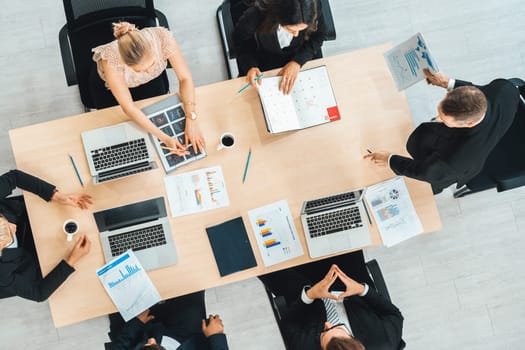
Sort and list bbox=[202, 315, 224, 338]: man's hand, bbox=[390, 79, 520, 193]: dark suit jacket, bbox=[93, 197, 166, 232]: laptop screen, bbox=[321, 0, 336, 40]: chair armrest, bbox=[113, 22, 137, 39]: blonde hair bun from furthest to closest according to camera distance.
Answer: bbox=[321, 0, 336, 40]: chair armrest, bbox=[202, 315, 224, 338]: man's hand, bbox=[93, 197, 166, 232]: laptop screen, bbox=[390, 79, 520, 193]: dark suit jacket, bbox=[113, 22, 137, 39]: blonde hair bun

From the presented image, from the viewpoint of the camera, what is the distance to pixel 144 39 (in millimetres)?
1822

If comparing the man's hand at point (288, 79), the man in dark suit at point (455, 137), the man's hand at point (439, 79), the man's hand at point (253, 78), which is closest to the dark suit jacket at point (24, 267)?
the man's hand at point (253, 78)

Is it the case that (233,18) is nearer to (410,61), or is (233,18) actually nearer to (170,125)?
(170,125)

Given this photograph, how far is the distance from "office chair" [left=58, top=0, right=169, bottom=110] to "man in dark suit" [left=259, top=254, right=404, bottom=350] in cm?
146

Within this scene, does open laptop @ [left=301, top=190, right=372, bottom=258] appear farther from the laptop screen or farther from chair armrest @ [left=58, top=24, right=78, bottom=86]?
chair armrest @ [left=58, top=24, right=78, bottom=86]

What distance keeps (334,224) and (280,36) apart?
3.26 ft

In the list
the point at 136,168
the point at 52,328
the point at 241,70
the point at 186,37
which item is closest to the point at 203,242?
the point at 136,168

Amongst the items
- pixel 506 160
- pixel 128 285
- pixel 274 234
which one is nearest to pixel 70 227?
pixel 128 285

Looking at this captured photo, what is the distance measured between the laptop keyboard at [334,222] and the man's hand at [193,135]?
0.62m

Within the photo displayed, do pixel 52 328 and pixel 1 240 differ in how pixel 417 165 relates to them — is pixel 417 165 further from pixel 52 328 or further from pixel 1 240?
pixel 52 328

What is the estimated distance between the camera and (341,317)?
2.04m

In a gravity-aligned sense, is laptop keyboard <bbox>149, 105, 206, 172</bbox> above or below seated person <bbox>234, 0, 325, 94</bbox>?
below

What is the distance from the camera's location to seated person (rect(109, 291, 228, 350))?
2094mm

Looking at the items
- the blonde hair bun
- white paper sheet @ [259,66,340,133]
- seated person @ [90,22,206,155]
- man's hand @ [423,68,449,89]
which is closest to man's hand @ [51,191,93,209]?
seated person @ [90,22,206,155]
